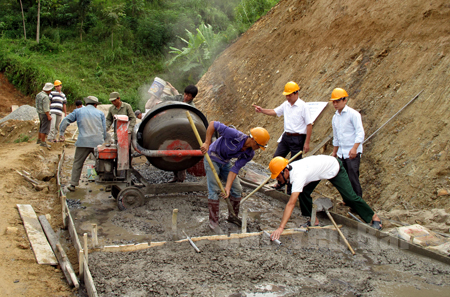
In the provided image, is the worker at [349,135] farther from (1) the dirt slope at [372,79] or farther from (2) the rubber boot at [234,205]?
(2) the rubber boot at [234,205]

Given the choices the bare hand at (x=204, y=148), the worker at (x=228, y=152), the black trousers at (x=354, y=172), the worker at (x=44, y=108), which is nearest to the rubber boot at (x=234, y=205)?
the worker at (x=228, y=152)

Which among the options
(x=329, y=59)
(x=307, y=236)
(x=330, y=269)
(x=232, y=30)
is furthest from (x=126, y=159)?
(x=232, y=30)

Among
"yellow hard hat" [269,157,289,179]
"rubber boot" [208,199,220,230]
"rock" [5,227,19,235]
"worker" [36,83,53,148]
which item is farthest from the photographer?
"worker" [36,83,53,148]

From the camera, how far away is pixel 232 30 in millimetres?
14664

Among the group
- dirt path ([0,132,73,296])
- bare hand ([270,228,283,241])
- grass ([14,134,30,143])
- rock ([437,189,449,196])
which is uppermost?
rock ([437,189,449,196])

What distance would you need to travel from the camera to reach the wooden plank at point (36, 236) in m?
3.85

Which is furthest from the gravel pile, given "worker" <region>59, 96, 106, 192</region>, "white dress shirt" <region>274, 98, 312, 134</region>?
"white dress shirt" <region>274, 98, 312, 134</region>

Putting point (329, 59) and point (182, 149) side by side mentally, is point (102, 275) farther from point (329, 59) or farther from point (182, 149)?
point (329, 59)

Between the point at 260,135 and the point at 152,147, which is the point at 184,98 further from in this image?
the point at 260,135

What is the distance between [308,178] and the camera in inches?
167

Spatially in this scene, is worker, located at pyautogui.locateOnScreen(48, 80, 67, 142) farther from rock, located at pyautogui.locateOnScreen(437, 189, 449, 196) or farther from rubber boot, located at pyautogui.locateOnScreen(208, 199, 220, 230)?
rock, located at pyautogui.locateOnScreen(437, 189, 449, 196)

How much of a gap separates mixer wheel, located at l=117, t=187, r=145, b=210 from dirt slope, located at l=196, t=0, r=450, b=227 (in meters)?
3.31

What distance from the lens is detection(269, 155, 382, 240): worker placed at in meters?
3.96

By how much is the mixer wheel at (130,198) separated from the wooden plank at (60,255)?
3.27 ft
